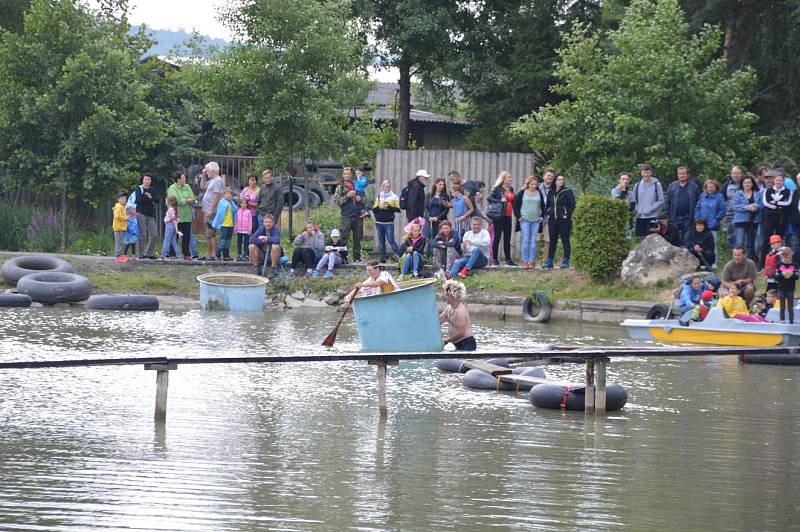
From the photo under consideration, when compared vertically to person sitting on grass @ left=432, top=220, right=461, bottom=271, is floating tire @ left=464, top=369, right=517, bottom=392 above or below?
below

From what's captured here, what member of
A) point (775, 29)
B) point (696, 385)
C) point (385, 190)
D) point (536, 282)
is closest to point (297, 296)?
point (385, 190)

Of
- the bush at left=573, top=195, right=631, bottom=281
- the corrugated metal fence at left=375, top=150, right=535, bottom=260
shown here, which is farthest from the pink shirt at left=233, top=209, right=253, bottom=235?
the bush at left=573, top=195, right=631, bottom=281

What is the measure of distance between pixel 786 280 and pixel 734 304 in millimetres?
894

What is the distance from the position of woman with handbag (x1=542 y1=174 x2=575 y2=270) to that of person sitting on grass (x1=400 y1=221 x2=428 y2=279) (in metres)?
2.72

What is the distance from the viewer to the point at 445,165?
2973cm

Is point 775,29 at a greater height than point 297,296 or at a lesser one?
greater

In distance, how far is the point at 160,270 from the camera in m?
26.9

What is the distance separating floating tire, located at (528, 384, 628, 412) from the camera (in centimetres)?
1349

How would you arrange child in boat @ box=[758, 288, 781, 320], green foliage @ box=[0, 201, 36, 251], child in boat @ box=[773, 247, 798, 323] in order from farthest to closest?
green foliage @ box=[0, 201, 36, 251]
child in boat @ box=[758, 288, 781, 320]
child in boat @ box=[773, 247, 798, 323]

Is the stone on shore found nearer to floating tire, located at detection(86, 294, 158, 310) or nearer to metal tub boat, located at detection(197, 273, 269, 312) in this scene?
metal tub boat, located at detection(197, 273, 269, 312)

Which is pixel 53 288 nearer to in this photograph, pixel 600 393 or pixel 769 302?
pixel 769 302

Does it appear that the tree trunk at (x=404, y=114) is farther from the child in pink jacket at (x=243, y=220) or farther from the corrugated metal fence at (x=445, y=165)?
the child in pink jacket at (x=243, y=220)

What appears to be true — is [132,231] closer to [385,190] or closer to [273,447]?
[385,190]

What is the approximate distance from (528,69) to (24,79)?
47.0 ft
